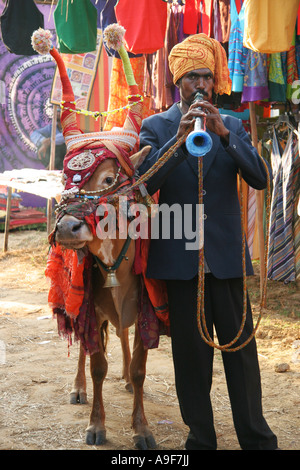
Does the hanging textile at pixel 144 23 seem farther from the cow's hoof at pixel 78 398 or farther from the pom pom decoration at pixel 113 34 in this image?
the cow's hoof at pixel 78 398

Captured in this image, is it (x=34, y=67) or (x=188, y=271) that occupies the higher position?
(x=34, y=67)

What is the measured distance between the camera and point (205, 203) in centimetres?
285

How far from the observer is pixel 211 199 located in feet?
9.37

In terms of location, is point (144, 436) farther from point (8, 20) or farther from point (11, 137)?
point (11, 137)

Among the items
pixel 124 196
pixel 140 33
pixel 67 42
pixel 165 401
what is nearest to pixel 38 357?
pixel 165 401

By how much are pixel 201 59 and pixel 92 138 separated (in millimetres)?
773

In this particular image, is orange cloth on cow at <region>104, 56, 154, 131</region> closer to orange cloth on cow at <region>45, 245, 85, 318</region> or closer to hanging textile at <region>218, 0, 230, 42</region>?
hanging textile at <region>218, 0, 230, 42</region>

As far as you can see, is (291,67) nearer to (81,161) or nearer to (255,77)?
(255,77)

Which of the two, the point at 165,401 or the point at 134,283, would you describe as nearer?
the point at 134,283

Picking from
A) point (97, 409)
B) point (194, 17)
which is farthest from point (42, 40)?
point (194, 17)

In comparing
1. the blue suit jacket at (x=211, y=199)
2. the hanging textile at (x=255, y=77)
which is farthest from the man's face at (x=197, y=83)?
the hanging textile at (x=255, y=77)

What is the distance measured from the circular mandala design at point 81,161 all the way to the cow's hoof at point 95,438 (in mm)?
1639

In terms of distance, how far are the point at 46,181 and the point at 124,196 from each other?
208 inches

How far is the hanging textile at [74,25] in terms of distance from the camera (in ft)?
21.2
